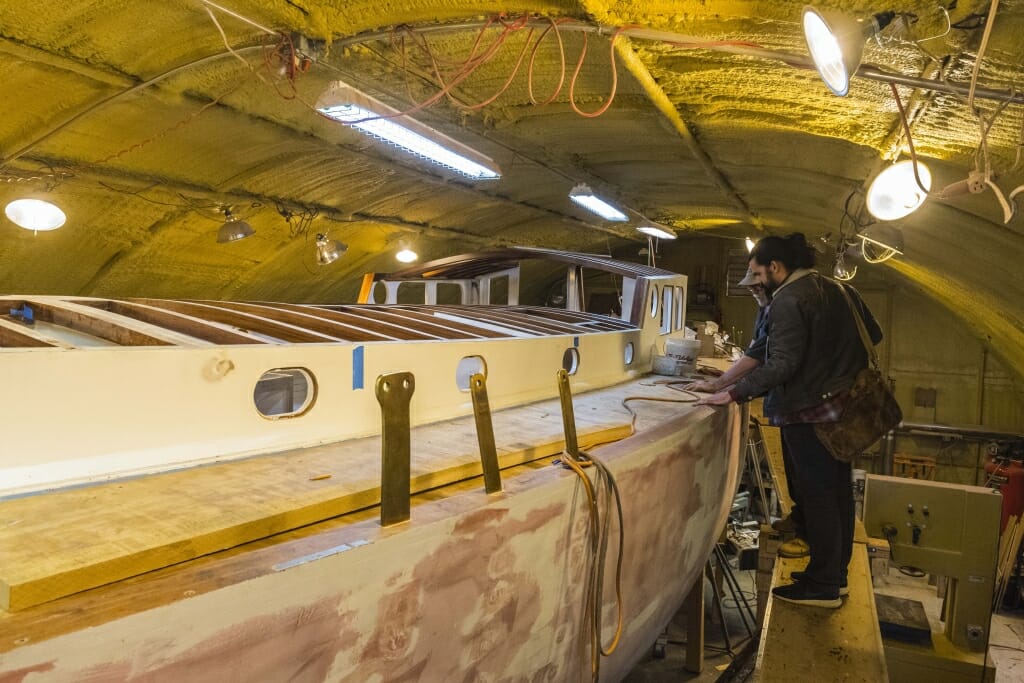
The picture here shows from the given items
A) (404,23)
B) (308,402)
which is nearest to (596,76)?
(404,23)

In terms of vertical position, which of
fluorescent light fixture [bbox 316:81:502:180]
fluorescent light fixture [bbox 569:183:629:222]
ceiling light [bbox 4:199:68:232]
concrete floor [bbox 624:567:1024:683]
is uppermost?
fluorescent light fixture [bbox 569:183:629:222]

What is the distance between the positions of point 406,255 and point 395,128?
6453 mm

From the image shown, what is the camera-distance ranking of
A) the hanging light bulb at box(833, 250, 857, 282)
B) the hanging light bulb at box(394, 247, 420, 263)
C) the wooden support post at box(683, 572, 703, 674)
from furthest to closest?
the hanging light bulb at box(394, 247, 420, 263) → the hanging light bulb at box(833, 250, 857, 282) → the wooden support post at box(683, 572, 703, 674)

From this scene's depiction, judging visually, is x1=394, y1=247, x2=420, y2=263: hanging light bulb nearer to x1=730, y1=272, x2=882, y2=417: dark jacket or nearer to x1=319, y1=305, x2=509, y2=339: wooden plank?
x1=319, y1=305, x2=509, y2=339: wooden plank

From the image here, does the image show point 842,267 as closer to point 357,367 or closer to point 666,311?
point 666,311

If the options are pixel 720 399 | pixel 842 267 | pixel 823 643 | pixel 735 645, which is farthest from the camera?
pixel 842 267

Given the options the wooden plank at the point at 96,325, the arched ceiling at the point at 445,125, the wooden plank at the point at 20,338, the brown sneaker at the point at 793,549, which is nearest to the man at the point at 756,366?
the brown sneaker at the point at 793,549

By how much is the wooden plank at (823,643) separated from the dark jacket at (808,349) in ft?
3.10

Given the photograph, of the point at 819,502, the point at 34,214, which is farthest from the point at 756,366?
the point at 34,214

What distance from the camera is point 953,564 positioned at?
3.86 m

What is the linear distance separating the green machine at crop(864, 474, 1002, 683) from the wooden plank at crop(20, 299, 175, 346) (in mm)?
4069

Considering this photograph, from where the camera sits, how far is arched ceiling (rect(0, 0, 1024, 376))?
327 cm

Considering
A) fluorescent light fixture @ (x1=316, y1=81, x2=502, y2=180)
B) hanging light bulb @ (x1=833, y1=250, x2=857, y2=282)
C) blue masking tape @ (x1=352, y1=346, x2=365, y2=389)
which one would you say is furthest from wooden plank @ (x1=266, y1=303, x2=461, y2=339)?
hanging light bulb @ (x1=833, y1=250, x2=857, y2=282)

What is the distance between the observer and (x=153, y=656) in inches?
45.9
